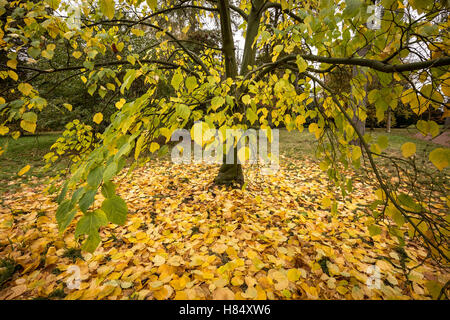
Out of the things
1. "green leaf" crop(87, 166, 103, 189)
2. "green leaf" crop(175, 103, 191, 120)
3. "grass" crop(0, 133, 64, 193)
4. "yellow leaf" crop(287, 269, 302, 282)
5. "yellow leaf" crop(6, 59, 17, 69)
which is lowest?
"yellow leaf" crop(287, 269, 302, 282)

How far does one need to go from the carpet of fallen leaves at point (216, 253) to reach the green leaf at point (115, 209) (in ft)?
3.79

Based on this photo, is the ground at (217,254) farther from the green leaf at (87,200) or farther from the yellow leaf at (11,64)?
the yellow leaf at (11,64)

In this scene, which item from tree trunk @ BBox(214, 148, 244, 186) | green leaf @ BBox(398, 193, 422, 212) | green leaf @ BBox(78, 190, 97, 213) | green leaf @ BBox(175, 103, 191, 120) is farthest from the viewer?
tree trunk @ BBox(214, 148, 244, 186)

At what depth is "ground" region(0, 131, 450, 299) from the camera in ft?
5.29

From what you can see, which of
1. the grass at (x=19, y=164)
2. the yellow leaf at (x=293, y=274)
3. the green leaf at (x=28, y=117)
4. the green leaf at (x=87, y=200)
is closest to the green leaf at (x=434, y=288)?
the yellow leaf at (x=293, y=274)

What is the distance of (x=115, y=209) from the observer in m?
0.78

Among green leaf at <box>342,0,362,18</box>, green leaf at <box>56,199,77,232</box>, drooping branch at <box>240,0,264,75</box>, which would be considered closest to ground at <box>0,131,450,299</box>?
green leaf at <box>56,199,77,232</box>

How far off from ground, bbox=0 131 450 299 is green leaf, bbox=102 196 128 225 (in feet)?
3.28

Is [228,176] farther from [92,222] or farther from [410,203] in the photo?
[92,222]

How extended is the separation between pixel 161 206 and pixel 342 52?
286cm

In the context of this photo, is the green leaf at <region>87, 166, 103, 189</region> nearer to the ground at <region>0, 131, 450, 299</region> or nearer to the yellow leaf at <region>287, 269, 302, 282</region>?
the ground at <region>0, 131, 450, 299</region>

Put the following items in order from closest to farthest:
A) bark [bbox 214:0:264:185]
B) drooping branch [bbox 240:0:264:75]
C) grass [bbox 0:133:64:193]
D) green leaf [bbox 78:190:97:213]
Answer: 1. green leaf [bbox 78:190:97:213]
2. bark [bbox 214:0:264:185]
3. drooping branch [bbox 240:0:264:75]
4. grass [bbox 0:133:64:193]

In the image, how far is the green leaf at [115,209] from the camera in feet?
2.48

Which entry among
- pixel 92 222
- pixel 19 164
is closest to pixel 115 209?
pixel 92 222
